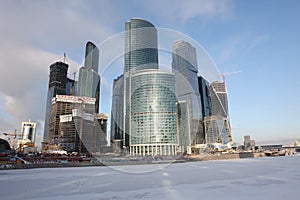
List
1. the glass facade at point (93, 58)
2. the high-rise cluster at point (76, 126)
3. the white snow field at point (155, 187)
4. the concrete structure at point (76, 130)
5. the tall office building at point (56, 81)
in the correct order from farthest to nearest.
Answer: the tall office building at point (56, 81)
the concrete structure at point (76, 130)
the high-rise cluster at point (76, 126)
the glass facade at point (93, 58)
the white snow field at point (155, 187)

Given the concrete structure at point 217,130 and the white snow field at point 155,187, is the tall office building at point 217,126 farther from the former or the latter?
the white snow field at point 155,187

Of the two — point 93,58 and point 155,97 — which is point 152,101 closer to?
point 155,97

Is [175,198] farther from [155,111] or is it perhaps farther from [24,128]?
[24,128]

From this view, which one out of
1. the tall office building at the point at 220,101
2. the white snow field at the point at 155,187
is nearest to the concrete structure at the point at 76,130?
the tall office building at the point at 220,101

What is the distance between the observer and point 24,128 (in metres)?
189

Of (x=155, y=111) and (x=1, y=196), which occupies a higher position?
(x=155, y=111)

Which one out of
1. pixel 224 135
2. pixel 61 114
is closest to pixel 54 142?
pixel 61 114

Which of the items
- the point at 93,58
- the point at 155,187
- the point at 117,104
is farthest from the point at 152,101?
the point at 155,187

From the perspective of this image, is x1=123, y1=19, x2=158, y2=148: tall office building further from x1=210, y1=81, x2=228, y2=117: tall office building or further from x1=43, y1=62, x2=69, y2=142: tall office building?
x1=43, y1=62, x2=69, y2=142: tall office building

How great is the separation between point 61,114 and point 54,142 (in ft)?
52.5

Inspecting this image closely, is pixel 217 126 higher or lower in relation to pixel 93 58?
higher

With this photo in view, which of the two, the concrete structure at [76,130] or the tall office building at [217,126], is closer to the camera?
the concrete structure at [76,130]

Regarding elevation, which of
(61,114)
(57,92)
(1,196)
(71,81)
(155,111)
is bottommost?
(1,196)

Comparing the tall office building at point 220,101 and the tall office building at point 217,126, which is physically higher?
the tall office building at point 220,101
